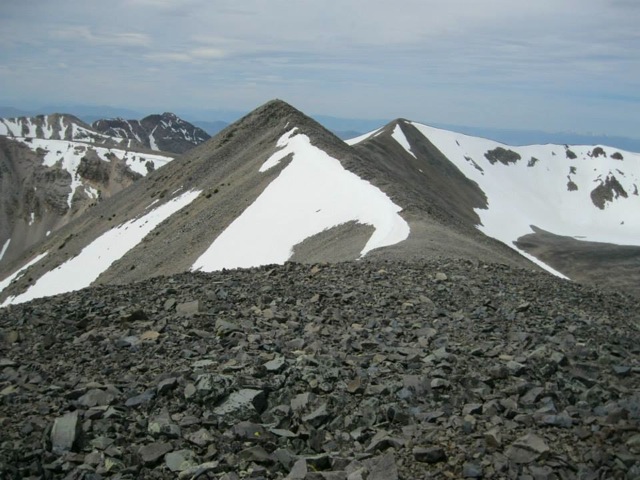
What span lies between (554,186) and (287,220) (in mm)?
154655

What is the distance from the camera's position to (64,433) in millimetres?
8211

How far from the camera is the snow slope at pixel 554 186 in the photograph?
462 ft

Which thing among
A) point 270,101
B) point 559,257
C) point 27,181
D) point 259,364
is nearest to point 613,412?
point 259,364

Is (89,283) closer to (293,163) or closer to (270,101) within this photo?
(293,163)

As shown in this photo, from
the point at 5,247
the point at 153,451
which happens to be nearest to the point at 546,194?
the point at 5,247

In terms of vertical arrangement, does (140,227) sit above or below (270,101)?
below

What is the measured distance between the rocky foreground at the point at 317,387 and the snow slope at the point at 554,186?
109m

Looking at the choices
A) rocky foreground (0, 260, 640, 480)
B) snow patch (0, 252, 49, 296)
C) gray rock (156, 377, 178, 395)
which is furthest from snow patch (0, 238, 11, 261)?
gray rock (156, 377, 178, 395)

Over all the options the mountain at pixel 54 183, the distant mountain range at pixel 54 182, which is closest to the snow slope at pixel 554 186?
the distant mountain range at pixel 54 182

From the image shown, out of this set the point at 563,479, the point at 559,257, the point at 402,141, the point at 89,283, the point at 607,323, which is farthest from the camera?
the point at 402,141

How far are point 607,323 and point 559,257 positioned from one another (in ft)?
312

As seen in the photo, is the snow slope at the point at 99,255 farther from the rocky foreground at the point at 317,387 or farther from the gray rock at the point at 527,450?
the gray rock at the point at 527,450

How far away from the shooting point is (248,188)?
4444 centimetres

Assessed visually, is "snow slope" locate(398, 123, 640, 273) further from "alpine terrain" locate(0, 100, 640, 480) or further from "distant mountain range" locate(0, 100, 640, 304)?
"alpine terrain" locate(0, 100, 640, 480)
